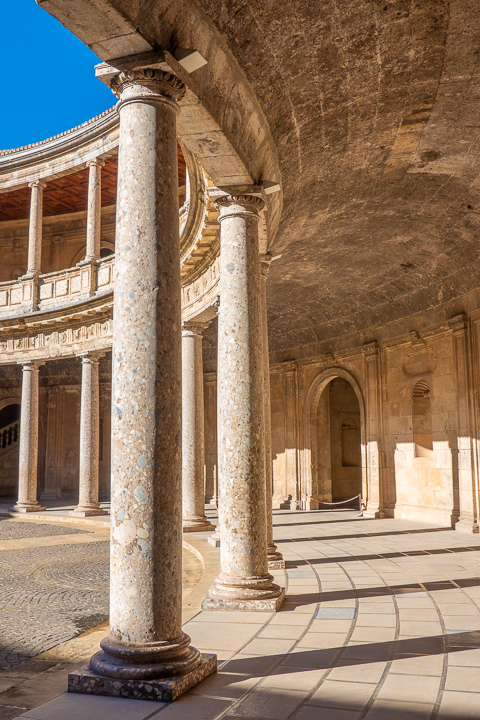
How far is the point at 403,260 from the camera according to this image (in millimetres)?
13547

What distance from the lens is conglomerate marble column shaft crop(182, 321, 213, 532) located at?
1241 centimetres

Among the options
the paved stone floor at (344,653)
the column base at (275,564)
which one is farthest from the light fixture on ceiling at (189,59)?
the column base at (275,564)

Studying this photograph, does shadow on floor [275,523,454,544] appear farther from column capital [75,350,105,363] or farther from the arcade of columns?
column capital [75,350,105,363]

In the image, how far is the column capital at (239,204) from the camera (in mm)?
6621

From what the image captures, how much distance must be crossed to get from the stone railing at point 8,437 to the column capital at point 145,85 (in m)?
22.7

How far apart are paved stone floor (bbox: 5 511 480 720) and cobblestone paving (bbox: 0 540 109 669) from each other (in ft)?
5.19

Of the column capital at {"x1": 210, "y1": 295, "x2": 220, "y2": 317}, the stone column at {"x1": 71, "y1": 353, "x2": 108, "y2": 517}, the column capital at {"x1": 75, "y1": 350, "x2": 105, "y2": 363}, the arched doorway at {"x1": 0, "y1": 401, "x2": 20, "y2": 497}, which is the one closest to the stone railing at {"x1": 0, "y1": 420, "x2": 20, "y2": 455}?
the arched doorway at {"x1": 0, "y1": 401, "x2": 20, "y2": 497}

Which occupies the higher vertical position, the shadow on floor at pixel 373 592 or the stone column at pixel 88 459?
the stone column at pixel 88 459

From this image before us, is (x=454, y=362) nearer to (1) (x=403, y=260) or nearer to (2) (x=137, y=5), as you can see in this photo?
(1) (x=403, y=260)

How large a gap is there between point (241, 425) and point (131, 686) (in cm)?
297

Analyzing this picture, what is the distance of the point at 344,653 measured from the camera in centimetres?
467

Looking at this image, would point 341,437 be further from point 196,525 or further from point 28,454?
point 28,454

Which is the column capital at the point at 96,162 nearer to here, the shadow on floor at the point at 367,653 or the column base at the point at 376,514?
the column base at the point at 376,514

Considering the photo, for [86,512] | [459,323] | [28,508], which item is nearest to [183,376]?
[86,512]
